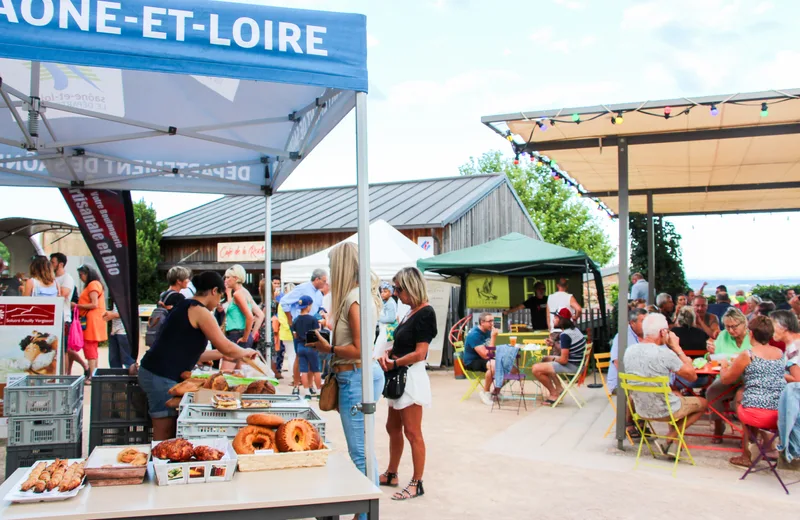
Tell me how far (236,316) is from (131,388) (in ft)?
11.6

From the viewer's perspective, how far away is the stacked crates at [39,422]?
4.32m

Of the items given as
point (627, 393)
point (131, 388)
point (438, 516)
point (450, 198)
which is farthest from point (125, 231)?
point (450, 198)

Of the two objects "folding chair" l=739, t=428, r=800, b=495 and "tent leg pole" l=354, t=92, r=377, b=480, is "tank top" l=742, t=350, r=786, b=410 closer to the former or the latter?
"folding chair" l=739, t=428, r=800, b=495

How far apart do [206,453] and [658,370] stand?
4.47m

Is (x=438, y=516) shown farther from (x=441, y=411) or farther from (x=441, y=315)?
(x=441, y=315)

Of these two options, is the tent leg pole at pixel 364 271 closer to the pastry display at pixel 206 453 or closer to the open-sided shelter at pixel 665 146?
the pastry display at pixel 206 453

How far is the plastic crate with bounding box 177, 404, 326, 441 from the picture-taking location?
3312 millimetres

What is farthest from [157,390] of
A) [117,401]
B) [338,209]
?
[338,209]

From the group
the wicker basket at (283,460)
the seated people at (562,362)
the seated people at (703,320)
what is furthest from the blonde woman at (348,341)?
the seated people at (703,320)

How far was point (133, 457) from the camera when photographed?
9.63 feet

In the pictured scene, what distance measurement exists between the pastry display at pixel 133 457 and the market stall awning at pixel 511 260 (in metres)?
9.82

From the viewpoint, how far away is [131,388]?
4.88 metres

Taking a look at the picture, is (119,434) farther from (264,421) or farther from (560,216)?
(560,216)

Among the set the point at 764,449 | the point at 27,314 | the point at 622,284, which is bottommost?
the point at 764,449
